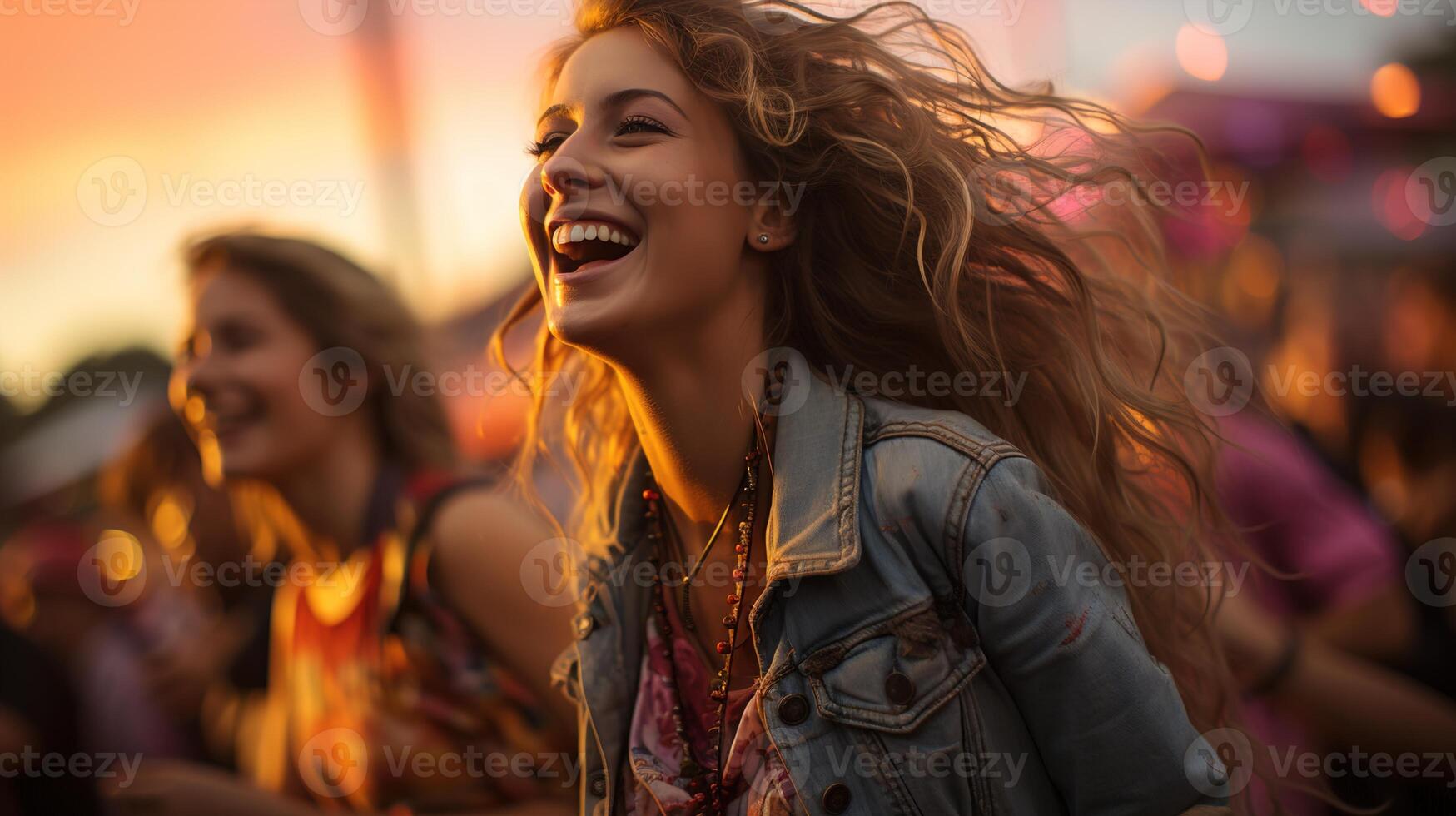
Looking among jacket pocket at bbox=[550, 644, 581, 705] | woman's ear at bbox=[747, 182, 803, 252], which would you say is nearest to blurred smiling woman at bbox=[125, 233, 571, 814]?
jacket pocket at bbox=[550, 644, 581, 705]

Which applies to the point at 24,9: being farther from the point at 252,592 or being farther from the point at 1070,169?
the point at 1070,169

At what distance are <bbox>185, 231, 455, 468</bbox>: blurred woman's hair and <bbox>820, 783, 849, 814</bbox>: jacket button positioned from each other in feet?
5.69

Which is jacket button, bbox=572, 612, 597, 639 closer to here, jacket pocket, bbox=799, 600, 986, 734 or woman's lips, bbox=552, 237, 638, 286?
jacket pocket, bbox=799, 600, 986, 734

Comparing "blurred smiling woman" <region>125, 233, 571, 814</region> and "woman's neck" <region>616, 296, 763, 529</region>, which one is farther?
"blurred smiling woman" <region>125, 233, 571, 814</region>

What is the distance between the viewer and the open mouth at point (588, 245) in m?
1.63

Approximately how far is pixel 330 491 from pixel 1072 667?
7.00 feet

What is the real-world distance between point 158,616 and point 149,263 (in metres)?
1.43

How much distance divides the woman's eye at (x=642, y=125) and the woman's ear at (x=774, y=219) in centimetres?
21

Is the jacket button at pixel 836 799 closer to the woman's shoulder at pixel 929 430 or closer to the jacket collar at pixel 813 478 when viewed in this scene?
the jacket collar at pixel 813 478

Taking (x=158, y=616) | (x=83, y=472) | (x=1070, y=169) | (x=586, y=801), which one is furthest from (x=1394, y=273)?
(x=83, y=472)

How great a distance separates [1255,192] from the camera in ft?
19.0

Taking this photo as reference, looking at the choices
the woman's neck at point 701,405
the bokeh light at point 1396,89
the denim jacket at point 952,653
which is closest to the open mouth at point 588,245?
the woman's neck at point 701,405

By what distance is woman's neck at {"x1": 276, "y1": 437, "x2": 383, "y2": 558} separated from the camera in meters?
2.82

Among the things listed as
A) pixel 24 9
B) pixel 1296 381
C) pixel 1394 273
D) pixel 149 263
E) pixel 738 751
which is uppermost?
pixel 24 9
